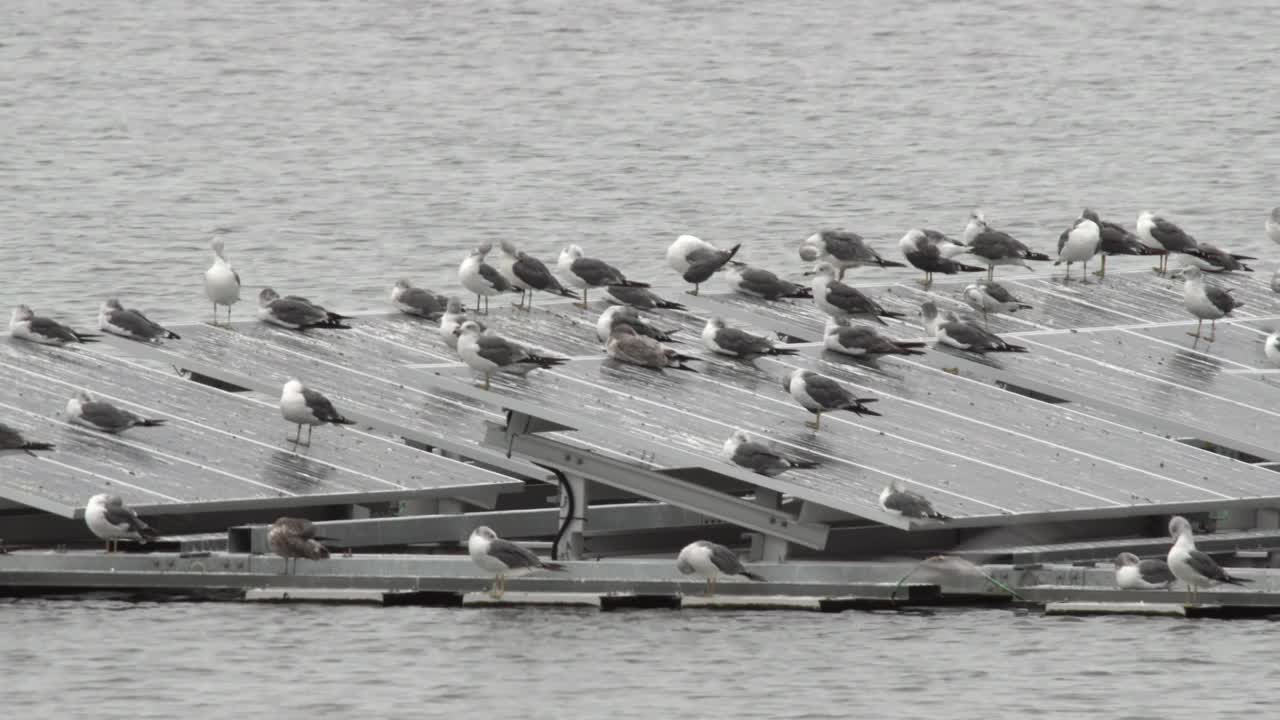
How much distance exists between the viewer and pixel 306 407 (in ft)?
153

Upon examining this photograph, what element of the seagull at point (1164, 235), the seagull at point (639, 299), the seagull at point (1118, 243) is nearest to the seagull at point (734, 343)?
the seagull at point (639, 299)

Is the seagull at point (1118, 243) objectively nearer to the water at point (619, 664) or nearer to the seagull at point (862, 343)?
A: the seagull at point (862, 343)

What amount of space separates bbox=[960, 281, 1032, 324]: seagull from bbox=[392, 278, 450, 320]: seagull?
8558 millimetres

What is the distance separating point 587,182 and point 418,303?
5830 centimetres

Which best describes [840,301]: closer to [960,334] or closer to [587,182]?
[960,334]

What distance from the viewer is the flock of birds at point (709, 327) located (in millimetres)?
42438

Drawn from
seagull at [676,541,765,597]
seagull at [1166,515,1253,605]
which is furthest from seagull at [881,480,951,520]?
seagull at [1166,515,1253,605]

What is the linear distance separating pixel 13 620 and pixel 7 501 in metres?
4.80

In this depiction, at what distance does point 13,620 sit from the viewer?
42.7 meters

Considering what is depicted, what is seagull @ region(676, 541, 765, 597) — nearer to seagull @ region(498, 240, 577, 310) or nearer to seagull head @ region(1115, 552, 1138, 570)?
seagull head @ region(1115, 552, 1138, 570)

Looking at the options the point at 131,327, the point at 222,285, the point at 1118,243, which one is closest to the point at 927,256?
the point at 1118,243

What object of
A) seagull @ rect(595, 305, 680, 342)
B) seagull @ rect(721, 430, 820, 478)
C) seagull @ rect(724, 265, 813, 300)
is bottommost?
seagull @ rect(721, 430, 820, 478)

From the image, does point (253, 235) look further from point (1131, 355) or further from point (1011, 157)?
point (1131, 355)

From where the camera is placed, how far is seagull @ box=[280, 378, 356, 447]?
46.7 m
